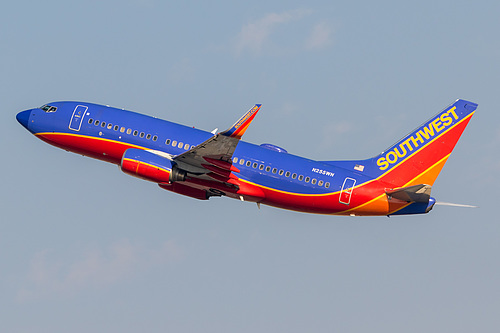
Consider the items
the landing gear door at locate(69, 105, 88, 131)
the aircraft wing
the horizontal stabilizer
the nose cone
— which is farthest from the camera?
the nose cone

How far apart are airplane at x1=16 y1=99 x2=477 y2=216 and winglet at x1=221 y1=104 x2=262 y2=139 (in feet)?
7.21

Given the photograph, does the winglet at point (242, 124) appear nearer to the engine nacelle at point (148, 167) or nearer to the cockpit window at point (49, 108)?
the engine nacelle at point (148, 167)

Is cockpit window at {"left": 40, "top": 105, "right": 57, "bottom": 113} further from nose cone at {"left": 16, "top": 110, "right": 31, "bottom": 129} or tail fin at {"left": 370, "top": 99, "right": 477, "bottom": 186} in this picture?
tail fin at {"left": 370, "top": 99, "right": 477, "bottom": 186}

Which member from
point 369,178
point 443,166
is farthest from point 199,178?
point 443,166

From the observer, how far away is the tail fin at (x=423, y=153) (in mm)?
65125

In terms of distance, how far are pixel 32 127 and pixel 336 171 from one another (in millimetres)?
25442

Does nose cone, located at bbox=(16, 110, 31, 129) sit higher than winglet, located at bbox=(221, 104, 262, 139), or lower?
higher

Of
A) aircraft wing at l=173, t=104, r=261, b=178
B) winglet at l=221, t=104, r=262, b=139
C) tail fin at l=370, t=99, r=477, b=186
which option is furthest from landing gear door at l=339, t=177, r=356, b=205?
winglet at l=221, t=104, r=262, b=139

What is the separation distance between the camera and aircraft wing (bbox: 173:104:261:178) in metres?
58.8

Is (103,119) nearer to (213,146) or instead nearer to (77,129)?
(77,129)

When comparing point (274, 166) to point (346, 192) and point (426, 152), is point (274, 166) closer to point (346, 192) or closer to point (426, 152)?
point (346, 192)

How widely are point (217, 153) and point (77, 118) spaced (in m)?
13.3

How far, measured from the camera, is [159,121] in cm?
6688

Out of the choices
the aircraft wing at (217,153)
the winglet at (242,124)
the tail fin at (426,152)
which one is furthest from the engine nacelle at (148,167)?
the tail fin at (426,152)
